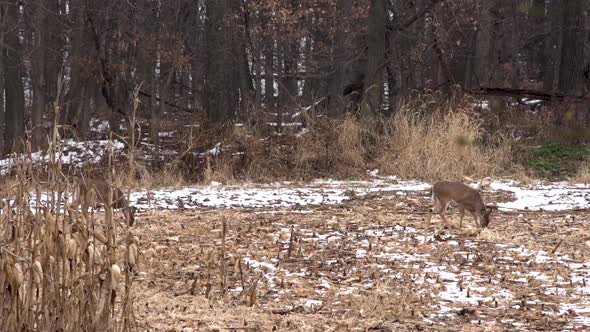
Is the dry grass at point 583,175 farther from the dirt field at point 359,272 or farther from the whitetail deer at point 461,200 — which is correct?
the whitetail deer at point 461,200

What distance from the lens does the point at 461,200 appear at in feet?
30.4

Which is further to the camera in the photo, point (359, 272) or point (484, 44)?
point (484, 44)

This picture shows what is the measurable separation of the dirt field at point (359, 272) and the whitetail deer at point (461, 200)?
0.56 ft

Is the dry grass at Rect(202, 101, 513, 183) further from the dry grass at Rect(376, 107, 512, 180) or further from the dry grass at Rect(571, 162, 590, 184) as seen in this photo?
the dry grass at Rect(571, 162, 590, 184)

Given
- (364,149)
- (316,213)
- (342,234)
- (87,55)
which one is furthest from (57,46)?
(342,234)

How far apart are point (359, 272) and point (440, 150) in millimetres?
7863

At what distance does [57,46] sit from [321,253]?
55.7 ft

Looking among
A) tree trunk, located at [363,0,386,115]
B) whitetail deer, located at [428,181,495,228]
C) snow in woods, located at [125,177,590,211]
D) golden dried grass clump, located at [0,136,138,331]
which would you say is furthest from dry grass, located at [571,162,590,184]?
golden dried grass clump, located at [0,136,138,331]

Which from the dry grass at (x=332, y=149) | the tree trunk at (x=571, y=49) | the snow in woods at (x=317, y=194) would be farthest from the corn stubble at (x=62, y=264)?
the tree trunk at (x=571, y=49)

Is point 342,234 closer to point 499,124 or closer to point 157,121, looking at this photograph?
point 499,124

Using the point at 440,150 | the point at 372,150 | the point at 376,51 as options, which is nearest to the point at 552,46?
the point at 376,51

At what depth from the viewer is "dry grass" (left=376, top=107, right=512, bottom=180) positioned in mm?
14492

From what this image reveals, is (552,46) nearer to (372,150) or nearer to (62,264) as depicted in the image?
(372,150)

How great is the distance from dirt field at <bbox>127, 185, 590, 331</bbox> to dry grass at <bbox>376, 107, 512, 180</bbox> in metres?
4.01
